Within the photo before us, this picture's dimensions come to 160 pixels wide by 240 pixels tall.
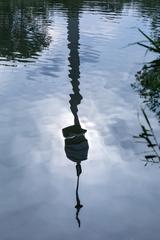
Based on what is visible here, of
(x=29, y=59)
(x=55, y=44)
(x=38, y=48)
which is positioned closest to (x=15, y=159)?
(x=29, y=59)

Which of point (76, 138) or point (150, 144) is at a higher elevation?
point (150, 144)

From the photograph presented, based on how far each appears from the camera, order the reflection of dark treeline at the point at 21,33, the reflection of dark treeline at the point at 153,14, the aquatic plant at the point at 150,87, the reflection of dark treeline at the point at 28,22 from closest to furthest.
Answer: the aquatic plant at the point at 150,87 < the reflection of dark treeline at the point at 21,33 < the reflection of dark treeline at the point at 28,22 < the reflection of dark treeline at the point at 153,14

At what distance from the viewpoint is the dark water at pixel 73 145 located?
12.8 metres

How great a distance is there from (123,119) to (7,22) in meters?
30.5

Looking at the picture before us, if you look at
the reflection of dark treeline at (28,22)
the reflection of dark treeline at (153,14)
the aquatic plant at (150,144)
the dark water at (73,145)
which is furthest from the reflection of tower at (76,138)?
the reflection of dark treeline at (153,14)

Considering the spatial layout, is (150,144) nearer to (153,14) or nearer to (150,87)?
(150,87)

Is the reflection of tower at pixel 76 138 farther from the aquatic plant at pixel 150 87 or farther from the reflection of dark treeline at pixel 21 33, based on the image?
the reflection of dark treeline at pixel 21 33

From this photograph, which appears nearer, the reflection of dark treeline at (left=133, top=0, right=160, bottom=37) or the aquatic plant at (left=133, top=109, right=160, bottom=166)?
the aquatic plant at (left=133, top=109, right=160, bottom=166)

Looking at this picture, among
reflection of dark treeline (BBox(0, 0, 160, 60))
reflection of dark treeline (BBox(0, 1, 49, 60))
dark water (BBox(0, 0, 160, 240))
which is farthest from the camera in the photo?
reflection of dark treeline (BBox(0, 0, 160, 60))

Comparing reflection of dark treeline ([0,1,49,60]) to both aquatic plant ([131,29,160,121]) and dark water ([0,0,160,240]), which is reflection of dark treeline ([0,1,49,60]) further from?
aquatic plant ([131,29,160,121])

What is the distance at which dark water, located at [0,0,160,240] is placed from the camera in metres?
12.8

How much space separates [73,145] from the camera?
18.2 metres

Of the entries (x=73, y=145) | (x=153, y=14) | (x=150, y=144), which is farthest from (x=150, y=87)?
(x=153, y=14)

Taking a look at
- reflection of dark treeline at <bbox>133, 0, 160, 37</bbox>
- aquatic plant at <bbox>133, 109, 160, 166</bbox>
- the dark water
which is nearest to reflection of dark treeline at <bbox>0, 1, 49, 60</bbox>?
the dark water
